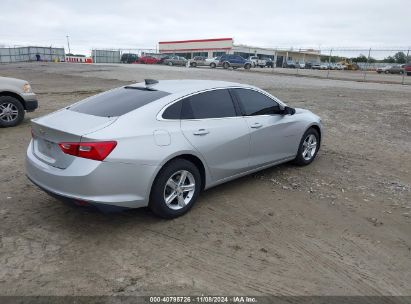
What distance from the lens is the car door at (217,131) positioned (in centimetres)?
441

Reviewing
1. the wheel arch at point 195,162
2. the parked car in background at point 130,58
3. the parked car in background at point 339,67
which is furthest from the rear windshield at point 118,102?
the parked car in background at point 339,67

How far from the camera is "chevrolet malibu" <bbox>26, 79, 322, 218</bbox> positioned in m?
3.65

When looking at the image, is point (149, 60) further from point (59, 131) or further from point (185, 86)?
point (59, 131)

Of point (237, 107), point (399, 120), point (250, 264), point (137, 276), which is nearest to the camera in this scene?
point (137, 276)

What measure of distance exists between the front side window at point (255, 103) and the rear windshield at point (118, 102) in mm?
1223

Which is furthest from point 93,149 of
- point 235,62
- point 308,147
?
point 235,62

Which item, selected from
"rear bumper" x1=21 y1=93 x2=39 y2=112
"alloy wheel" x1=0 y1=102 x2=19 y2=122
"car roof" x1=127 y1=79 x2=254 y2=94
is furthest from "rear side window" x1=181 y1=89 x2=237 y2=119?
"alloy wheel" x1=0 y1=102 x2=19 y2=122

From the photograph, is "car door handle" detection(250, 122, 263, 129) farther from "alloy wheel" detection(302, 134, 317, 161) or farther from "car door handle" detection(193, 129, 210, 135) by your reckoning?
"alloy wheel" detection(302, 134, 317, 161)

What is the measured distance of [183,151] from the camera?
4.16m

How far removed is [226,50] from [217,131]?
70226 millimetres

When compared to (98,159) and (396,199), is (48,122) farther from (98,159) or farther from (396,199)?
(396,199)

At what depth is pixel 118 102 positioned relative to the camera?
4.46 meters

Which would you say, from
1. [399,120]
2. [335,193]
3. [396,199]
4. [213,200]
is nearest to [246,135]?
[213,200]

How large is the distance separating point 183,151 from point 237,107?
4.27ft
